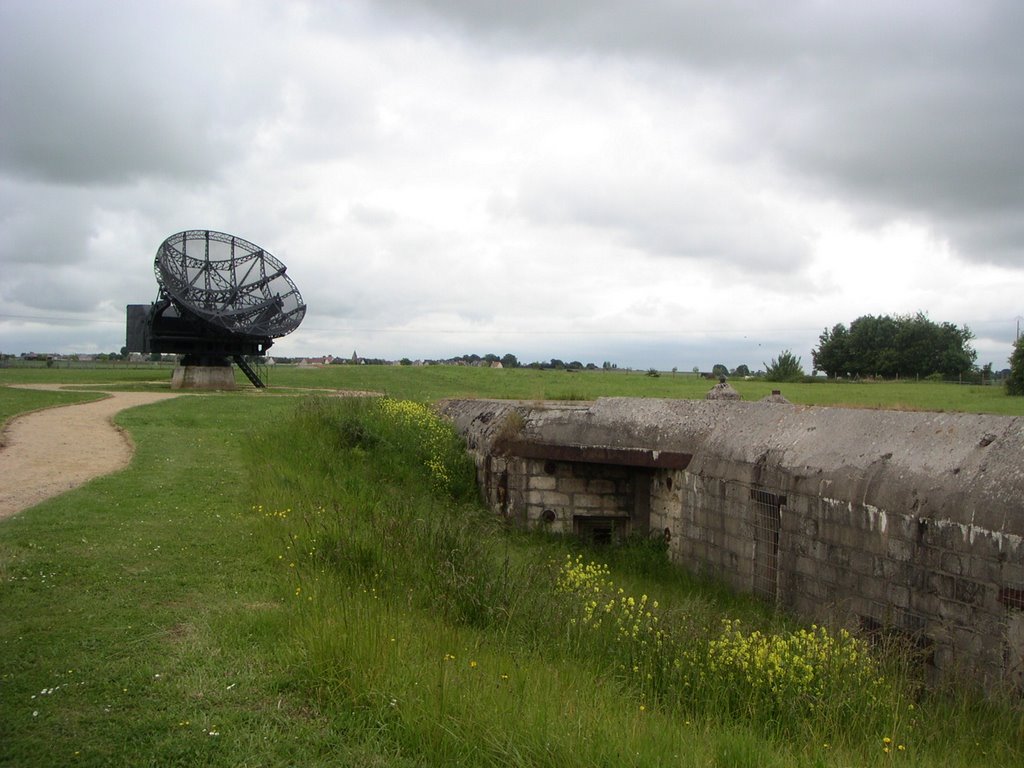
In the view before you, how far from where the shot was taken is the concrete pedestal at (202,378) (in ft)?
110

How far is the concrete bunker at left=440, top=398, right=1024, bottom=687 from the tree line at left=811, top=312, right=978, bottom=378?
25.6m

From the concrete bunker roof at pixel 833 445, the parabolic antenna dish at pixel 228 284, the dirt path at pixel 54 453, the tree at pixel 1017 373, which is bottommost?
the dirt path at pixel 54 453

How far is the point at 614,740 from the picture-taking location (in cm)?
366

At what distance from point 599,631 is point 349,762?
253cm

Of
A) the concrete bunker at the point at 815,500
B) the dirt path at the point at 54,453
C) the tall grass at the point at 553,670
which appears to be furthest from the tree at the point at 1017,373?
the dirt path at the point at 54,453

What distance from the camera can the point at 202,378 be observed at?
33.7m

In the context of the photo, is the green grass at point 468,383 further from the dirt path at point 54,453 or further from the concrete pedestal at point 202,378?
the dirt path at point 54,453

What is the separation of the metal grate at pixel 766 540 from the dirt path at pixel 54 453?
7.96 meters

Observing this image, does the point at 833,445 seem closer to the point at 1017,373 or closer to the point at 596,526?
the point at 596,526

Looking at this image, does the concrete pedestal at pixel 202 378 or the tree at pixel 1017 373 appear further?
the concrete pedestal at pixel 202 378

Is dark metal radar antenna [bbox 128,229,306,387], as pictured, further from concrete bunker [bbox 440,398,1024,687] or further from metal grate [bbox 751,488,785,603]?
metal grate [bbox 751,488,785,603]

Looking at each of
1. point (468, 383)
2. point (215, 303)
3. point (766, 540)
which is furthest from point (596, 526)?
point (468, 383)

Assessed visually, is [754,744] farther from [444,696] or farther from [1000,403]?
[1000,403]

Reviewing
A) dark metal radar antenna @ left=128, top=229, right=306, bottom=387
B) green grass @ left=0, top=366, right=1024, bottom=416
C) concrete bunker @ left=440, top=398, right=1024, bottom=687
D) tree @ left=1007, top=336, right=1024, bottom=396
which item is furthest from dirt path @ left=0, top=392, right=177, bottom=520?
tree @ left=1007, top=336, right=1024, bottom=396
